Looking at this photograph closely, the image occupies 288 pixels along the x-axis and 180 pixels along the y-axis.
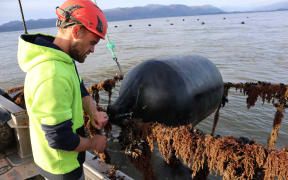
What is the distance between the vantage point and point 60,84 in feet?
5.50

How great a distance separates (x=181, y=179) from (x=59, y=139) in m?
4.30

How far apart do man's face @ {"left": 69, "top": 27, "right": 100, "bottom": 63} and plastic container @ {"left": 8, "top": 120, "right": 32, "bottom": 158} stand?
327 centimetres

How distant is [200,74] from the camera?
16.6ft

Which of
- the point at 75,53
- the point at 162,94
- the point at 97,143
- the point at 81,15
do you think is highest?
the point at 81,15

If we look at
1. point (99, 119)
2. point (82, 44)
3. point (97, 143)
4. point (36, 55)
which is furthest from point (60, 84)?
point (99, 119)

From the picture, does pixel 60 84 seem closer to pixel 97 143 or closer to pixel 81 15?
pixel 81 15

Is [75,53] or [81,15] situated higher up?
[81,15]

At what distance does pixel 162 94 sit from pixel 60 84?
2.62 meters

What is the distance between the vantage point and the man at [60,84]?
5.43ft

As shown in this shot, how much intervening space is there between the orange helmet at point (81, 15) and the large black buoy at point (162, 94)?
199 cm

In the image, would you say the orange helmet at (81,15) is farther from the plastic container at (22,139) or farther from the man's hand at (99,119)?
the plastic container at (22,139)

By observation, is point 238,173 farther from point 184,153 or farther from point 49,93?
point 49,93

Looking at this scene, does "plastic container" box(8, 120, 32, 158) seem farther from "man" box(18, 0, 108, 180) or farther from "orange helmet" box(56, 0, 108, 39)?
"orange helmet" box(56, 0, 108, 39)

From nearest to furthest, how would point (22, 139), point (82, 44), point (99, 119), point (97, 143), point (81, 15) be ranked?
point (81, 15)
point (82, 44)
point (97, 143)
point (99, 119)
point (22, 139)
